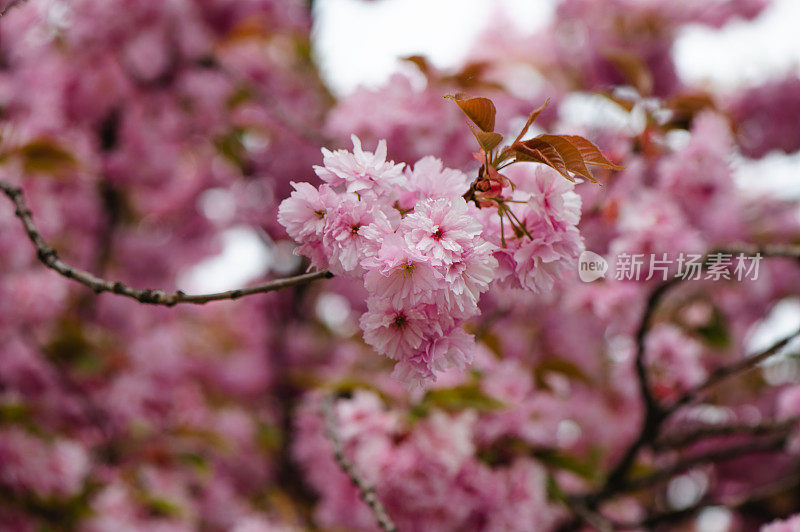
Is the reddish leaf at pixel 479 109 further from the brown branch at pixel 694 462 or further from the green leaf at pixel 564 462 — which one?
the brown branch at pixel 694 462

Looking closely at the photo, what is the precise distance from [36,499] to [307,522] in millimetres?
762

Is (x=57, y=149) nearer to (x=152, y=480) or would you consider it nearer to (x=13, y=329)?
(x=13, y=329)

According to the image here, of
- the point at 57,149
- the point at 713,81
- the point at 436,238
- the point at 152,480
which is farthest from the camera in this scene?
the point at 713,81

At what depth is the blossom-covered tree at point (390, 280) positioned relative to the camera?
0.60 m

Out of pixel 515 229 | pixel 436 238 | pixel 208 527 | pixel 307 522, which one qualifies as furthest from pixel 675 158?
pixel 208 527

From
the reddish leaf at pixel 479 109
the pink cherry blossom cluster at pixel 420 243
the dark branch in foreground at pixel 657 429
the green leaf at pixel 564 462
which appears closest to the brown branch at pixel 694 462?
the dark branch in foreground at pixel 657 429

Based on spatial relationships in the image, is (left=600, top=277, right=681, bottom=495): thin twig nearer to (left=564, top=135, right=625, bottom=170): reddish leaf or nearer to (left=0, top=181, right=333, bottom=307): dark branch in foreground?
(left=564, top=135, right=625, bottom=170): reddish leaf

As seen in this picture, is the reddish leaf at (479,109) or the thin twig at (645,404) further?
the thin twig at (645,404)

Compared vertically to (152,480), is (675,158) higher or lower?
higher

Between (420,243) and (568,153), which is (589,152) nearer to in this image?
(568,153)

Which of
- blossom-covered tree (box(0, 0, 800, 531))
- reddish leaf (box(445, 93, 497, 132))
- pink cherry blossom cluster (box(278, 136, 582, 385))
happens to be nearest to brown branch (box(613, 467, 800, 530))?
blossom-covered tree (box(0, 0, 800, 531))

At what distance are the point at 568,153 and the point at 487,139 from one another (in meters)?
0.08

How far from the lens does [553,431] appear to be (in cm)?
133

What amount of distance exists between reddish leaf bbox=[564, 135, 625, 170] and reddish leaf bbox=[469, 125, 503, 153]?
0.07 metres
